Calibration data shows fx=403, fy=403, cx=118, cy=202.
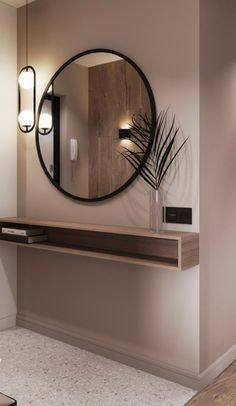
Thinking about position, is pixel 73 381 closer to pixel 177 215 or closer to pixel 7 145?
pixel 177 215

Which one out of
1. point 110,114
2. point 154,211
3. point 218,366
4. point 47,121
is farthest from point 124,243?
point 47,121

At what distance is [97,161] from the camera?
112 inches

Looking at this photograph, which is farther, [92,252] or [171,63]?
[92,252]

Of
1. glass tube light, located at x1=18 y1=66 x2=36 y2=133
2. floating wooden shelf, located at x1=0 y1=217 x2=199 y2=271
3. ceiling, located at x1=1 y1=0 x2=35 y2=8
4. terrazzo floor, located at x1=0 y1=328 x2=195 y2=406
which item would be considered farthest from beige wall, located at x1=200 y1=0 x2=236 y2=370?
ceiling, located at x1=1 y1=0 x2=35 y2=8

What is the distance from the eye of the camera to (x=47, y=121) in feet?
10.4

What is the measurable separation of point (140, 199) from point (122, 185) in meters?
0.16

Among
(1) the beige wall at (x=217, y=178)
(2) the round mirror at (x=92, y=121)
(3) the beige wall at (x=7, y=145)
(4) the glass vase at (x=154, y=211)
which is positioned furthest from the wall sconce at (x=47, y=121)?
(1) the beige wall at (x=217, y=178)

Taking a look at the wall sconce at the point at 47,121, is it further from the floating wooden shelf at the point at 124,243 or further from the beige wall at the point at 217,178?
the beige wall at the point at 217,178

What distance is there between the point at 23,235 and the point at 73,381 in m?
1.07

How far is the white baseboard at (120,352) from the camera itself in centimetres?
247

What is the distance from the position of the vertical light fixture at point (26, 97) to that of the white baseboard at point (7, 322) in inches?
61.8

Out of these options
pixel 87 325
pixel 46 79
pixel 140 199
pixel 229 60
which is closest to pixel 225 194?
Answer: pixel 140 199

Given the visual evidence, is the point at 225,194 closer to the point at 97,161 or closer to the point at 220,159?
the point at 220,159

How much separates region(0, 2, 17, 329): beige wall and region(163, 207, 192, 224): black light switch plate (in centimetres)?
149
